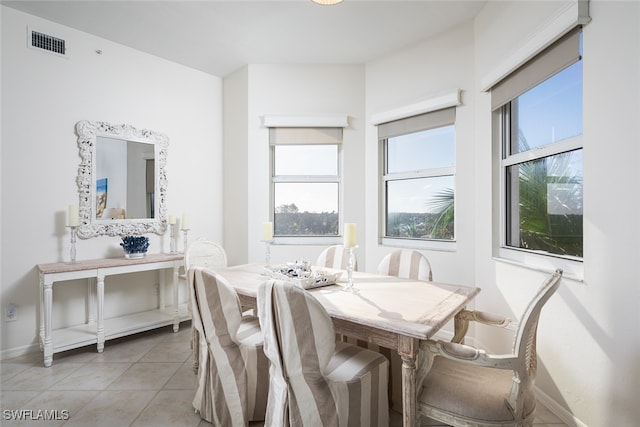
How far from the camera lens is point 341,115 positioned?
12.3 feet

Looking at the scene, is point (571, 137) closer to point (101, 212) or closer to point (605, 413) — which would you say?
point (605, 413)

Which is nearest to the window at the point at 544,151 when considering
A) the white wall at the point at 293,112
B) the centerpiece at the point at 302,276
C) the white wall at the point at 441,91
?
the white wall at the point at 441,91

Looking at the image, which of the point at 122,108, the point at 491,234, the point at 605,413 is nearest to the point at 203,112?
the point at 122,108

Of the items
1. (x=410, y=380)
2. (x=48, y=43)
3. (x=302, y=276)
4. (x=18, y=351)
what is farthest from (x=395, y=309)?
(x=48, y=43)

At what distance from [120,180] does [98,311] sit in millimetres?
1307

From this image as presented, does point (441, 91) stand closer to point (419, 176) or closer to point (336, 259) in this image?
point (419, 176)

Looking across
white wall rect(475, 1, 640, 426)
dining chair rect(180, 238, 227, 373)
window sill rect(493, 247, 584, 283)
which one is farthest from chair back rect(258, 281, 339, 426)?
dining chair rect(180, 238, 227, 373)

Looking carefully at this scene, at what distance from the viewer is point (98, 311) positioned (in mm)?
2814

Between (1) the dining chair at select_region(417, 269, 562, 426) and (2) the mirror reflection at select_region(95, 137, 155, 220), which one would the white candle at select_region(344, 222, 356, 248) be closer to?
(1) the dining chair at select_region(417, 269, 562, 426)

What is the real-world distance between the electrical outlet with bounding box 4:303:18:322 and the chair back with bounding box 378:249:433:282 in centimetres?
309

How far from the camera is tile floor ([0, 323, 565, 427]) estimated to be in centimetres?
191

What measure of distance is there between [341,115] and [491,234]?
206 cm

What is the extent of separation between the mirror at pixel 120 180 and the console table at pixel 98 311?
0.37m

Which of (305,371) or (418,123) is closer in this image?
(305,371)
